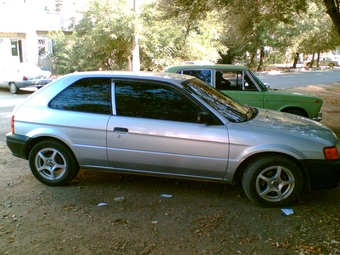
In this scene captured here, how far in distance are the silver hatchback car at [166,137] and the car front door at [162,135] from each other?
0.5 inches

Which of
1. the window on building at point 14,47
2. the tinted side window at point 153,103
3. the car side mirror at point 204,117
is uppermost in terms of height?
the window on building at point 14,47

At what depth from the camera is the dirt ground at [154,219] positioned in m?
3.60

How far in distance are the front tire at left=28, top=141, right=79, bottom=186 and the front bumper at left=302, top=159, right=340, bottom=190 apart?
3.07 m

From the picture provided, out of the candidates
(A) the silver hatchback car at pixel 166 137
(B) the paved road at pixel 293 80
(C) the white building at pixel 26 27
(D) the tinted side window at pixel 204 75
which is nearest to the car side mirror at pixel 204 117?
(A) the silver hatchback car at pixel 166 137

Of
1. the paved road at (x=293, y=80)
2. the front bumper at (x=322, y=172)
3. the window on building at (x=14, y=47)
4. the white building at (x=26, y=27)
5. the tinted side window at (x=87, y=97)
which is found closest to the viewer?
the front bumper at (x=322, y=172)

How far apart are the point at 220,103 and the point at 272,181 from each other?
50.1 inches

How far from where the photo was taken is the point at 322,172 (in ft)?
14.3

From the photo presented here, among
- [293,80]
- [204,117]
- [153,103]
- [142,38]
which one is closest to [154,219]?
[204,117]

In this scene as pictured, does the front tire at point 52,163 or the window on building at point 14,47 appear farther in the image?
the window on building at point 14,47

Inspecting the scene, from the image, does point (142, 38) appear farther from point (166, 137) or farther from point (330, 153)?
point (330, 153)

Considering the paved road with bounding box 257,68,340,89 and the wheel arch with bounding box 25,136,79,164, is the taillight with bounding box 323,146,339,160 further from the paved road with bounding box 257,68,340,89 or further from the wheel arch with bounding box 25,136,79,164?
the paved road with bounding box 257,68,340,89

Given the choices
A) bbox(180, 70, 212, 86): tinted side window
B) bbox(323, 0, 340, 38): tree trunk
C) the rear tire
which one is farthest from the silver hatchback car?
the rear tire

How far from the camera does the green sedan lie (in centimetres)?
775

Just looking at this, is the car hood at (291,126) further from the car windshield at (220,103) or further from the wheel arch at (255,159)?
the wheel arch at (255,159)
